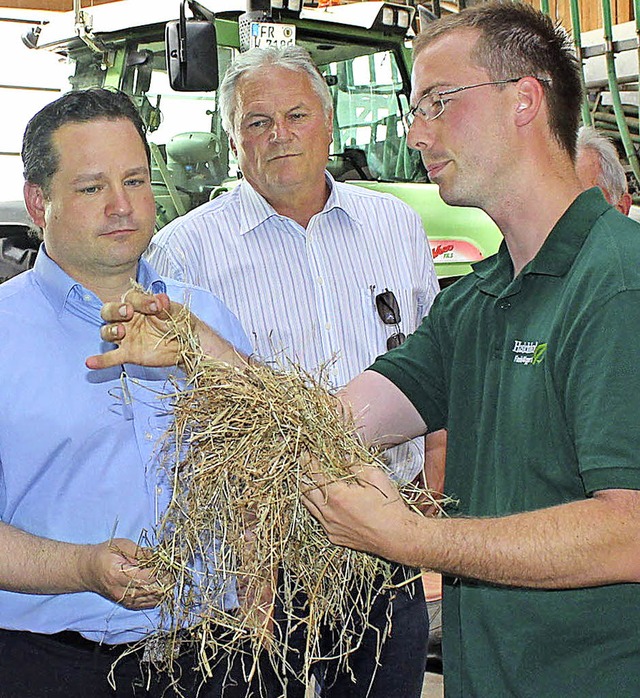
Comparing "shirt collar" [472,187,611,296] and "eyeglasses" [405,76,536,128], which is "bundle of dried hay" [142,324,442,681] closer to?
"shirt collar" [472,187,611,296]

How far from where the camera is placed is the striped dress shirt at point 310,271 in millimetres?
2662

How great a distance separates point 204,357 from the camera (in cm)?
161

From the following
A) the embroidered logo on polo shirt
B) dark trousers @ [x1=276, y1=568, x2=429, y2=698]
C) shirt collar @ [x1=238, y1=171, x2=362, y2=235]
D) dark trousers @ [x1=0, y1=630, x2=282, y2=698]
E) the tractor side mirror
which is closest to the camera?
the embroidered logo on polo shirt

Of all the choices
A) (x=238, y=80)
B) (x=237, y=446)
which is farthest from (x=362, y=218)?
(x=237, y=446)

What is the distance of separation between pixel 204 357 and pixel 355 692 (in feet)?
3.99

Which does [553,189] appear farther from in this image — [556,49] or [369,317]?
[369,317]

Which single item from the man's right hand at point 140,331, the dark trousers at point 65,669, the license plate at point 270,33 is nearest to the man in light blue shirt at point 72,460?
the dark trousers at point 65,669

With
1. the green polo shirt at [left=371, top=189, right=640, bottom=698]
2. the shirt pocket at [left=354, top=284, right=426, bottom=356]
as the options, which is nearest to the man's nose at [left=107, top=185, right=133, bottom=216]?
the green polo shirt at [left=371, top=189, right=640, bottom=698]

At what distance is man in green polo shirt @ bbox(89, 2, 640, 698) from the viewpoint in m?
1.39

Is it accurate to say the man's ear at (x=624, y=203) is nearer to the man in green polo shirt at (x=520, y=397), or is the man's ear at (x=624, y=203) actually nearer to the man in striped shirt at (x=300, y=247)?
the man in striped shirt at (x=300, y=247)

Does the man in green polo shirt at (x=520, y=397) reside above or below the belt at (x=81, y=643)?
above

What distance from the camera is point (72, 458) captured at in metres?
1.85

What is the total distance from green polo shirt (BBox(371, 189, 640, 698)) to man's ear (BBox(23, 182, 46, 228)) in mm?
905

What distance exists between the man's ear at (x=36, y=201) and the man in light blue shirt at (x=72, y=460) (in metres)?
0.06
